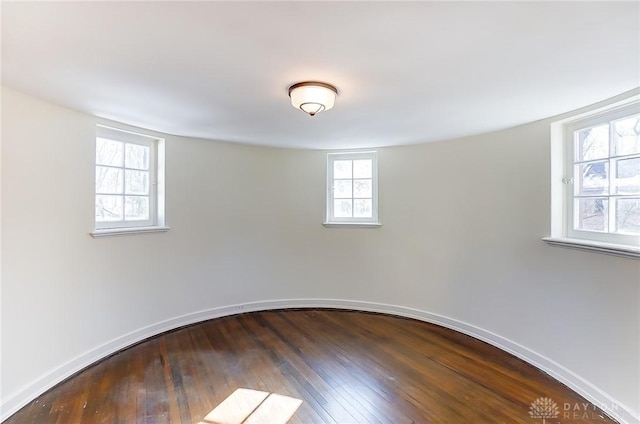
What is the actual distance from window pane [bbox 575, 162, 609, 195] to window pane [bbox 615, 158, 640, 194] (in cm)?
7

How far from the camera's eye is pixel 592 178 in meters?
2.12

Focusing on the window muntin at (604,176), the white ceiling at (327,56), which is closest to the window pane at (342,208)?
the white ceiling at (327,56)

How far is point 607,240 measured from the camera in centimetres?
200

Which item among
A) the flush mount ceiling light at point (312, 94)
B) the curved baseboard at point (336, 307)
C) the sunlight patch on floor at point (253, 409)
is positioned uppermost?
the flush mount ceiling light at point (312, 94)

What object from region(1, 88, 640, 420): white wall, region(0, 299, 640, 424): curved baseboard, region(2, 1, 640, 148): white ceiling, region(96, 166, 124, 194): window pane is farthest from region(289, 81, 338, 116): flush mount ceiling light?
region(0, 299, 640, 424): curved baseboard

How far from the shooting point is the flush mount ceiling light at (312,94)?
5.65 feet

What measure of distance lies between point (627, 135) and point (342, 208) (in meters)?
2.57

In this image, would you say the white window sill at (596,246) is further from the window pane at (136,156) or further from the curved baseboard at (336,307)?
the window pane at (136,156)

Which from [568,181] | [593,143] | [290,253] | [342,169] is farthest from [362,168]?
[593,143]

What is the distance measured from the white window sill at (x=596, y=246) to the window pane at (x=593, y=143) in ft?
2.00

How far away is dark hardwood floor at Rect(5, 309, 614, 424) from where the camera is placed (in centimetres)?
182

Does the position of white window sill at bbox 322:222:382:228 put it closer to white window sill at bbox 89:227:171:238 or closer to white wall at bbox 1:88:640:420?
white wall at bbox 1:88:640:420

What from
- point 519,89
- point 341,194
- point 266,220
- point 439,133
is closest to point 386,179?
point 341,194

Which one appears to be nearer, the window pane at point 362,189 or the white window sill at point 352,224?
the white window sill at point 352,224
